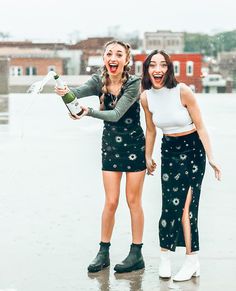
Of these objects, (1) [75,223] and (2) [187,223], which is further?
(1) [75,223]

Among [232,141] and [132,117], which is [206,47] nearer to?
[232,141]

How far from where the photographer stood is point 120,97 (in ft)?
19.0

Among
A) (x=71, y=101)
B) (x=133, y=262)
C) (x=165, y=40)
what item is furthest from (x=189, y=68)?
(x=71, y=101)

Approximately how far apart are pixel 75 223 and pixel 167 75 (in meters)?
2.32

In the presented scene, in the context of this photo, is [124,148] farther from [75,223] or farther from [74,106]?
[75,223]

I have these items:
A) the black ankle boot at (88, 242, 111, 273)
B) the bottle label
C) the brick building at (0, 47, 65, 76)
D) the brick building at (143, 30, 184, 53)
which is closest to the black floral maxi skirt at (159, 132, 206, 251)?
the black ankle boot at (88, 242, 111, 273)

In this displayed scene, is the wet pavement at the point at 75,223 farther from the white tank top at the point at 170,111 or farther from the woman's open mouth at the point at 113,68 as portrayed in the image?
the woman's open mouth at the point at 113,68

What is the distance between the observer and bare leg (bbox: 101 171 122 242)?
5965 millimetres

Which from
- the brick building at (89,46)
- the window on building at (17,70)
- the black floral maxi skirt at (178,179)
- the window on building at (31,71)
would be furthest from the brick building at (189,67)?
the black floral maxi skirt at (178,179)

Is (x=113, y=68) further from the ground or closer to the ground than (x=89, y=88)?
further from the ground

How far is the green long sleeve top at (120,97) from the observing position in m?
5.62

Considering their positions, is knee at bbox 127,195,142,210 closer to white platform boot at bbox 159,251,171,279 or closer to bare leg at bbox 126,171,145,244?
bare leg at bbox 126,171,145,244

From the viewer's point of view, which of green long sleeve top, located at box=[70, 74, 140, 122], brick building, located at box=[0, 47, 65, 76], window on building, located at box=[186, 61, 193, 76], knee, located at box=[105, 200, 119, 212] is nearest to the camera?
green long sleeve top, located at box=[70, 74, 140, 122]

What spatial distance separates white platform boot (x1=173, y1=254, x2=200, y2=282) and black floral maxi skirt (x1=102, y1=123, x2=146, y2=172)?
671mm
